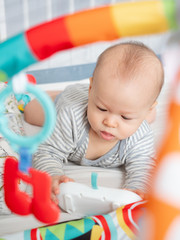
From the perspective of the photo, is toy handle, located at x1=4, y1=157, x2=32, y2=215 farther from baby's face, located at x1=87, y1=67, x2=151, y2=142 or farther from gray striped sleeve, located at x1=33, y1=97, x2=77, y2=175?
gray striped sleeve, located at x1=33, y1=97, x2=77, y2=175

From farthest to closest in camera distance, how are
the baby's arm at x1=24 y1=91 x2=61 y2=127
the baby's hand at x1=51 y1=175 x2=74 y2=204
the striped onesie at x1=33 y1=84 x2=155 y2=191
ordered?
the baby's arm at x1=24 y1=91 x2=61 y2=127 → the striped onesie at x1=33 y1=84 x2=155 y2=191 → the baby's hand at x1=51 y1=175 x2=74 y2=204

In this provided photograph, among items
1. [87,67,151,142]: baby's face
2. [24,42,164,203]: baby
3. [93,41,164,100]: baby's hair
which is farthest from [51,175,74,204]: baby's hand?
[93,41,164,100]: baby's hair

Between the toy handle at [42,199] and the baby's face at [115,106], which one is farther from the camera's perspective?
Answer: the baby's face at [115,106]

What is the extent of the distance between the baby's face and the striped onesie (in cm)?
11

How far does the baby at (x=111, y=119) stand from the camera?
0.61 m

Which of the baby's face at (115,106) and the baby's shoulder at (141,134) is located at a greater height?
the baby's face at (115,106)

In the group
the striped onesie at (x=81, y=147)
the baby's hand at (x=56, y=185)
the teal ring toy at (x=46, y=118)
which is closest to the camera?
the teal ring toy at (x=46, y=118)

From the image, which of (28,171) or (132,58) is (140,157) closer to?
(132,58)

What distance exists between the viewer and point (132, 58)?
2.04 feet

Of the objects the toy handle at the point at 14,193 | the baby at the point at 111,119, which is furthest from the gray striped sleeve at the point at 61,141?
the toy handle at the point at 14,193

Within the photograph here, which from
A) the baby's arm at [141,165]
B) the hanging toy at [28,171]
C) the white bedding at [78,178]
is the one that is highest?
the hanging toy at [28,171]

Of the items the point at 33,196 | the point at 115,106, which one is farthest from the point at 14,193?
the point at 115,106

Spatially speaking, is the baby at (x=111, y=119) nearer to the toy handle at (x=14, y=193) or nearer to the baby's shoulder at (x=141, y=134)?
the baby's shoulder at (x=141, y=134)

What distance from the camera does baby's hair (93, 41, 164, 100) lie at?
2.00 ft
